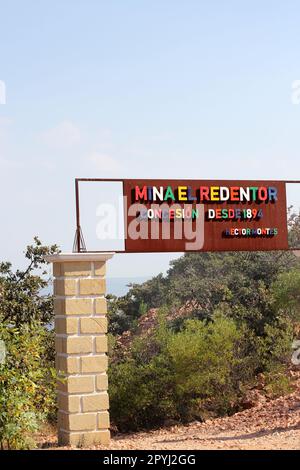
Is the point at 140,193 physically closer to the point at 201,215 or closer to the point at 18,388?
the point at 201,215

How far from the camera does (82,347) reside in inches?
561

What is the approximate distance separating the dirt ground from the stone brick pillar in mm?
470

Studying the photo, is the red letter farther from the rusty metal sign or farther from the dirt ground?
the dirt ground

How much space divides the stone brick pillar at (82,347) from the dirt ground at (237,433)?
0.47 metres

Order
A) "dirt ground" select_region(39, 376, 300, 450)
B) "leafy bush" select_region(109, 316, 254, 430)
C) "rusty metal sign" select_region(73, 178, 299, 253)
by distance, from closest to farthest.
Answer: "dirt ground" select_region(39, 376, 300, 450) < "rusty metal sign" select_region(73, 178, 299, 253) < "leafy bush" select_region(109, 316, 254, 430)

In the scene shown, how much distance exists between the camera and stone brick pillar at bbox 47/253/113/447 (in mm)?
14164

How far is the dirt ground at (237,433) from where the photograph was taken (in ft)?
46.4

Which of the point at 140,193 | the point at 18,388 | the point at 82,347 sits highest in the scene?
the point at 140,193

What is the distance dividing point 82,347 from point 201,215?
3480 mm

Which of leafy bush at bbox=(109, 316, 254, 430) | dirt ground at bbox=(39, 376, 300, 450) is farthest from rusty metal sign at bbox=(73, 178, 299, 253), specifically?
leafy bush at bbox=(109, 316, 254, 430)

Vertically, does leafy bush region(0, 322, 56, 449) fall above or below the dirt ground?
above

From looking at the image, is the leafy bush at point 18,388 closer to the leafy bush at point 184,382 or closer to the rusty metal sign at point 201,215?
the rusty metal sign at point 201,215

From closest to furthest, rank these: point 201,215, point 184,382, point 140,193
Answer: point 140,193 < point 201,215 < point 184,382

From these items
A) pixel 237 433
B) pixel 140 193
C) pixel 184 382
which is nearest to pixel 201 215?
pixel 140 193
